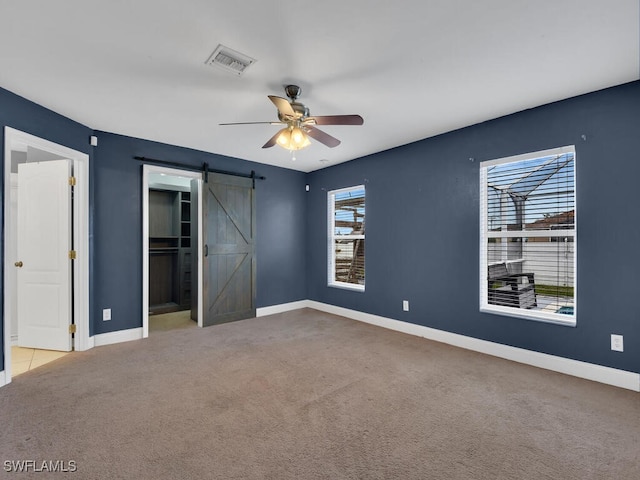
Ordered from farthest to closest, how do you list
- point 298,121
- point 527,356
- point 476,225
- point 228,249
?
point 228,249 < point 476,225 < point 527,356 < point 298,121

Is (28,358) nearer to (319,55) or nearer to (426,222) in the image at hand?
(319,55)

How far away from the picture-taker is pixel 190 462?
5.77 feet

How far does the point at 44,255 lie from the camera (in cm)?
358

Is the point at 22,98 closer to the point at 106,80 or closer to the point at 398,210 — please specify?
the point at 106,80

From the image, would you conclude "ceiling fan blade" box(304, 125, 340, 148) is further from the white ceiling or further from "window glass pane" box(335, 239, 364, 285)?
"window glass pane" box(335, 239, 364, 285)

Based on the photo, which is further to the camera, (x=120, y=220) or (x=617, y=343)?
(x=120, y=220)

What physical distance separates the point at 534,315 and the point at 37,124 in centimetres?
533

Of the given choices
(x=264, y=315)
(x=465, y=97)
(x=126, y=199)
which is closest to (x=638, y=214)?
(x=465, y=97)

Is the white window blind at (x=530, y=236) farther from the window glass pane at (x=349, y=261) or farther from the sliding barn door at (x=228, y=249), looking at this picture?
the sliding barn door at (x=228, y=249)

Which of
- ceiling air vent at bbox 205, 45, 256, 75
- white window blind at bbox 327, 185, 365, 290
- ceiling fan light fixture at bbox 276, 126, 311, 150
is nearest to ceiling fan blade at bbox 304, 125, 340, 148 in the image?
ceiling fan light fixture at bbox 276, 126, 311, 150

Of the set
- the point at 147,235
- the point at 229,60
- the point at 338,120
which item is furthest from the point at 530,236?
the point at 147,235

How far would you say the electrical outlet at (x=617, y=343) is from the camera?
104 inches

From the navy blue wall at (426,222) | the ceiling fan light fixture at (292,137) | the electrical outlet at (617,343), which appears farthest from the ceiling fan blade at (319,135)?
the electrical outlet at (617,343)

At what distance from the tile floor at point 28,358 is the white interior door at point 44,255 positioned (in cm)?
7
